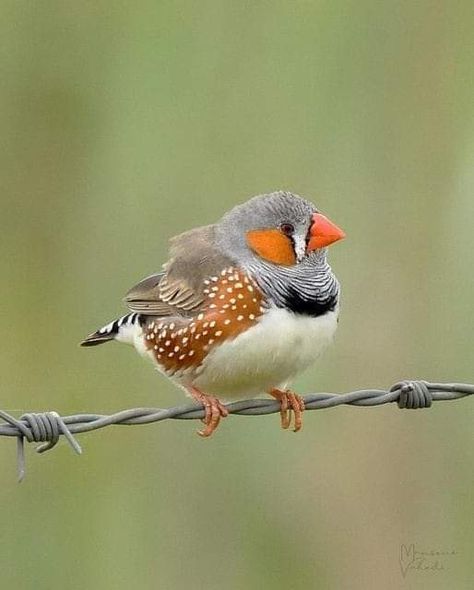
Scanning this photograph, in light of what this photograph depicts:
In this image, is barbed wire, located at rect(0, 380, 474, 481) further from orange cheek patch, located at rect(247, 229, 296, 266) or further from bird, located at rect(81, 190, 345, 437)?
orange cheek patch, located at rect(247, 229, 296, 266)

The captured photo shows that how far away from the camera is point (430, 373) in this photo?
14.6 ft

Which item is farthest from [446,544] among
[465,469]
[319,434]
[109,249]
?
[109,249]

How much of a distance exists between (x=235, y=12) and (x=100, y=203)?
34.2 inches

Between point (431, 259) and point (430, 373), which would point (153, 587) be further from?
point (431, 259)

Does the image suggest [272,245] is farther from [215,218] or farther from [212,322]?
[215,218]

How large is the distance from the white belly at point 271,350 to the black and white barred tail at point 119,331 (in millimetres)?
460

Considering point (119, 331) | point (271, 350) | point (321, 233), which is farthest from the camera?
point (119, 331)

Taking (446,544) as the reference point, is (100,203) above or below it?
above

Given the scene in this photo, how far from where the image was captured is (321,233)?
12.2 feet

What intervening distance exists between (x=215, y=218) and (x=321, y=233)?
3.19 feet

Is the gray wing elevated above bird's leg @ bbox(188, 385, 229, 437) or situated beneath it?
elevated above

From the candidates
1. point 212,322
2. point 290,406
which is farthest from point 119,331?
point 290,406

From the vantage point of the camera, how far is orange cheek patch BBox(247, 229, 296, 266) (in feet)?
12.3

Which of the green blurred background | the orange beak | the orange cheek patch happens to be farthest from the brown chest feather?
the green blurred background
